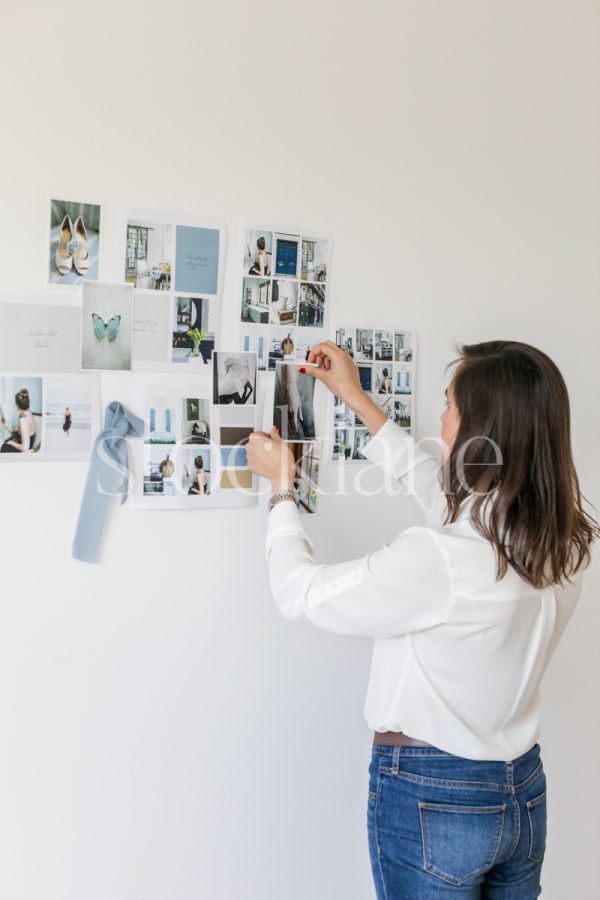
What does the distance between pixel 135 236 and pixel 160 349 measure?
0.21 metres

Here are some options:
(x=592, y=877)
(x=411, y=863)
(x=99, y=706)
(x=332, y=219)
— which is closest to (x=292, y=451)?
(x=332, y=219)

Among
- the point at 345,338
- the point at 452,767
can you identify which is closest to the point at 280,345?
the point at 345,338

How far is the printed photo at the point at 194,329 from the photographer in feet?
4.46

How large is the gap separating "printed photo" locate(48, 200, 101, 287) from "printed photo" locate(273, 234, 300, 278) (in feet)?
1.17

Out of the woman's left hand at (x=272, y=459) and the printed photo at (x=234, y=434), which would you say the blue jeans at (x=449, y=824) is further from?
the printed photo at (x=234, y=434)

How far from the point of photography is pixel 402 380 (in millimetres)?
1562

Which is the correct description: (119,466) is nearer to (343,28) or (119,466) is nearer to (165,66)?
(165,66)

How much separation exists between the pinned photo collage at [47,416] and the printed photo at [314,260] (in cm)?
49

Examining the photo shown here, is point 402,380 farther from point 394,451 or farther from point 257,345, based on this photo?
point 257,345

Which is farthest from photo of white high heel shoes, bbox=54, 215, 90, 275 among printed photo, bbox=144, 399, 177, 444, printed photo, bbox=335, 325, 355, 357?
printed photo, bbox=335, 325, 355, 357

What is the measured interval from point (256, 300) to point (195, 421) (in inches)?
10.9

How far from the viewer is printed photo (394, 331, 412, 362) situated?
155 cm

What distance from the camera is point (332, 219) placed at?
1.47 m

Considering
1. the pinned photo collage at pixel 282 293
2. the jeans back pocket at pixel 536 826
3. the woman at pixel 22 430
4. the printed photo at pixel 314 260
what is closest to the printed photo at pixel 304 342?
the pinned photo collage at pixel 282 293
